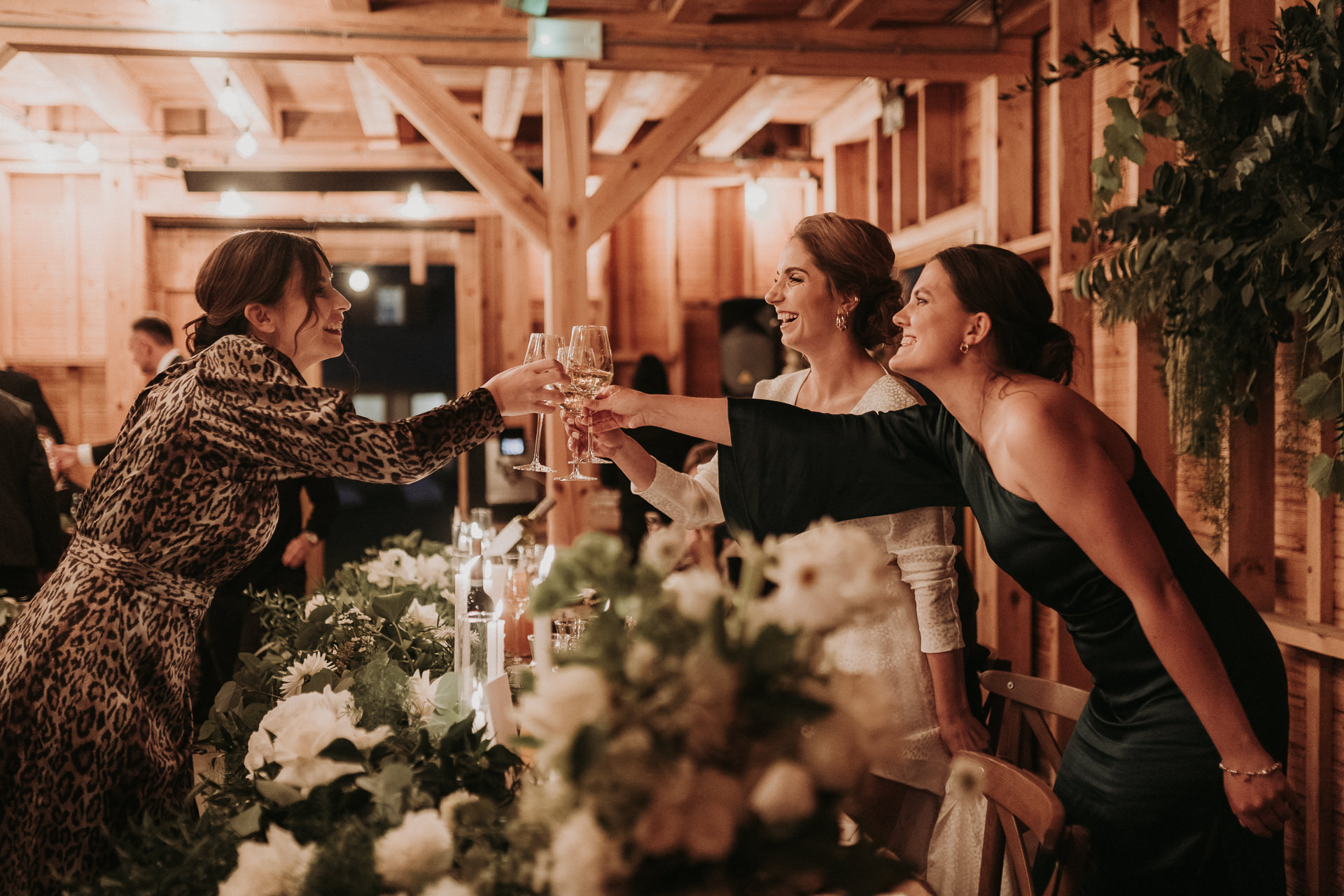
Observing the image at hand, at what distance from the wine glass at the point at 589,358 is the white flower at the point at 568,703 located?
111 cm

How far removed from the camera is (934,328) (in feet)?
6.10

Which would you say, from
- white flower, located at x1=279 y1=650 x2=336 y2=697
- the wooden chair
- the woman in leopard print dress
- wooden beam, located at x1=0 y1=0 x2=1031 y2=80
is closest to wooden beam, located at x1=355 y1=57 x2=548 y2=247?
wooden beam, located at x1=0 y1=0 x2=1031 y2=80

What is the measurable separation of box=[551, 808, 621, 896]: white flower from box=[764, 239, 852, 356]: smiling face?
1.55 m

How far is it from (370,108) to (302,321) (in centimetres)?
488

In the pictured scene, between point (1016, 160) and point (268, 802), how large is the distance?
172 inches

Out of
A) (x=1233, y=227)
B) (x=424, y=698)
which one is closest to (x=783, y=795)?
(x=424, y=698)

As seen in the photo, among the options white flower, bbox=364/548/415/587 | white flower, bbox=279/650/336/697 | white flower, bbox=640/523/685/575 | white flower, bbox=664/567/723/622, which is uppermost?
white flower, bbox=640/523/685/575

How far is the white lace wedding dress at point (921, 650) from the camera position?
189 cm

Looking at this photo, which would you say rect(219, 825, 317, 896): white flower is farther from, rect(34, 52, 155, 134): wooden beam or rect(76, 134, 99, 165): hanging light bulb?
rect(76, 134, 99, 165): hanging light bulb

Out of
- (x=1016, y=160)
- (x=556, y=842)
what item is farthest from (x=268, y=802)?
(x=1016, y=160)

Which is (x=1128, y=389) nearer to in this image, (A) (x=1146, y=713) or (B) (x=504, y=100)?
(A) (x=1146, y=713)

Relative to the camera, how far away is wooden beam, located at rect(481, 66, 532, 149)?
561 cm

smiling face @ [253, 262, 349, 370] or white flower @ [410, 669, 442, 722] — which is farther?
smiling face @ [253, 262, 349, 370]

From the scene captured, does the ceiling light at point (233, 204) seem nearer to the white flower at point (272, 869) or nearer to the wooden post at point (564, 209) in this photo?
the wooden post at point (564, 209)
